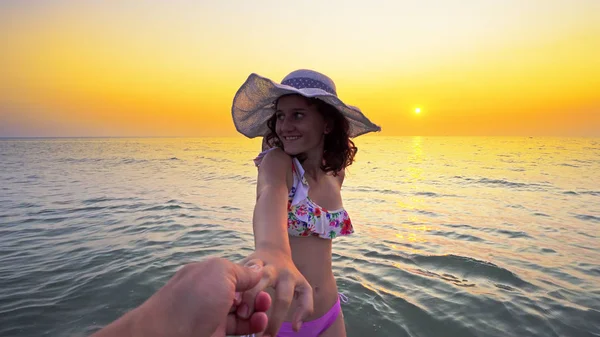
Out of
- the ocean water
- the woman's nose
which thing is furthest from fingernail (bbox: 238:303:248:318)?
the ocean water

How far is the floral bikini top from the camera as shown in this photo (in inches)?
94.5

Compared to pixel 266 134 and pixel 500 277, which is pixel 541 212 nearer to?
pixel 500 277

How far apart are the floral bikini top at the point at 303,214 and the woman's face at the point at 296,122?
113 millimetres

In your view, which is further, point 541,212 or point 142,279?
point 541,212

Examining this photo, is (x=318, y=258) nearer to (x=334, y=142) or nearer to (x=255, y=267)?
(x=334, y=142)

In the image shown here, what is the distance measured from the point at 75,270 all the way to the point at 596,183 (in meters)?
18.1

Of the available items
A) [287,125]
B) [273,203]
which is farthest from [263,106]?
[273,203]

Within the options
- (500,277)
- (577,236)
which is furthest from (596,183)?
(500,277)

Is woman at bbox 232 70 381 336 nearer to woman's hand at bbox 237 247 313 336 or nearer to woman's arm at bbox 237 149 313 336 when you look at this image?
woman's arm at bbox 237 149 313 336

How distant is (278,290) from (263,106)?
184cm

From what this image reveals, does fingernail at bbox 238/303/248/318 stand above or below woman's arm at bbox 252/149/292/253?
below

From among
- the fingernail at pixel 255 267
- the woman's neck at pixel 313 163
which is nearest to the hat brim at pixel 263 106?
the woman's neck at pixel 313 163

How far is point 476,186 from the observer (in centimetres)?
1517

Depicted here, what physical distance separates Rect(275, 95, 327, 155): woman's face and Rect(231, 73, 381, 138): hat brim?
0.08m
